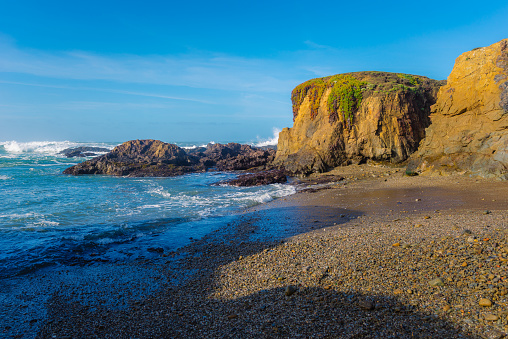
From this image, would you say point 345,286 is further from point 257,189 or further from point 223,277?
point 257,189

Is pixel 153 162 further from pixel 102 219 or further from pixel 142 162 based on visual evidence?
pixel 102 219

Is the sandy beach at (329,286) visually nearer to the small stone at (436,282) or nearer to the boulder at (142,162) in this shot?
the small stone at (436,282)

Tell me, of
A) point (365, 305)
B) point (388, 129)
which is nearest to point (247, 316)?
point (365, 305)

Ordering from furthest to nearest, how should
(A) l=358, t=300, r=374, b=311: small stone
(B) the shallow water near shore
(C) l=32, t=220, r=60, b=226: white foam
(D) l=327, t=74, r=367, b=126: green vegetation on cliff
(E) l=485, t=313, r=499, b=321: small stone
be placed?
(D) l=327, t=74, r=367, b=126: green vegetation on cliff
(C) l=32, t=220, r=60, b=226: white foam
(B) the shallow water near shore
(A) l=358, t=300, r=374, b=311: small stone
(E) l=485, t=313, r=499, b=321: small stone

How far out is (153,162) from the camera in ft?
121

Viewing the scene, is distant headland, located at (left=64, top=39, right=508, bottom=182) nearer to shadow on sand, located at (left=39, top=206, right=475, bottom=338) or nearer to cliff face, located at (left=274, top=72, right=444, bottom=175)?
cliff face, located at (left=274, top=72, right=444, bottom=175)

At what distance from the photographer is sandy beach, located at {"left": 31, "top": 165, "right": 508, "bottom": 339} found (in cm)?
434

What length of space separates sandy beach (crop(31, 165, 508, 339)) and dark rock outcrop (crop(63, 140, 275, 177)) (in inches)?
1002

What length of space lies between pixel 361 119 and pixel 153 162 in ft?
83.2


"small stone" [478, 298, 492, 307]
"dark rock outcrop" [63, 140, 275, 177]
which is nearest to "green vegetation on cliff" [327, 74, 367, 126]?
"dark rock outcrop" [63, 140, 275, 177]

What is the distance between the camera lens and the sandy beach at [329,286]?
434 cm

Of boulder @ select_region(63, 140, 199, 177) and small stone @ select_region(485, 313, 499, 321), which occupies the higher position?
boulder @ select_region(63, 140, 199, 177)

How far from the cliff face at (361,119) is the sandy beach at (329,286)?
16.6 m

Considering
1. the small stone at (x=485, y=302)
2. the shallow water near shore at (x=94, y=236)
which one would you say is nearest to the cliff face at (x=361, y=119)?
the shallow water near shore at (x=94, y=236)
